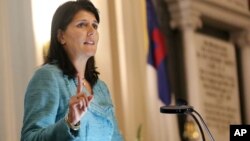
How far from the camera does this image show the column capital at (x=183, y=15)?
Answer: 5.95m

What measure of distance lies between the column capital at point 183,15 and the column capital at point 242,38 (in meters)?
0.83

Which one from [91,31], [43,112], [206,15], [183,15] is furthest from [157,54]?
[43,112]

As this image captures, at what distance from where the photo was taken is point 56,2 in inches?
146

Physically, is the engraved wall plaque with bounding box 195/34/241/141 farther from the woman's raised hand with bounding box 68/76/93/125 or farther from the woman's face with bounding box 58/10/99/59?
the woman's raised hand with bounding box 68/76/93/125

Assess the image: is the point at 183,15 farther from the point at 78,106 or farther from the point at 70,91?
the point at 78,106

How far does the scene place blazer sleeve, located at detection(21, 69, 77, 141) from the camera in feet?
7.32

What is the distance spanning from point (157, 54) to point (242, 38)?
61.0 inches

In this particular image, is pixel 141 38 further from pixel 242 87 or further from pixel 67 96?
pixel 242 87

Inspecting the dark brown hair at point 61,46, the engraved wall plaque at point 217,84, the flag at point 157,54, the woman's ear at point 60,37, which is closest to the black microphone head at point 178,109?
the dark brown hair at point 61,46

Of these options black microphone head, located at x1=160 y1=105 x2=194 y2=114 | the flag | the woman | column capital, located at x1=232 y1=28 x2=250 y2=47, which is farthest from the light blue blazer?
column capital, located at x1=232 y1=28 x2=250 y2=47

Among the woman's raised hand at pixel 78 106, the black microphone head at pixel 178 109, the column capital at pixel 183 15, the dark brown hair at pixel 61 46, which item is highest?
the column capital at pixel 183 15

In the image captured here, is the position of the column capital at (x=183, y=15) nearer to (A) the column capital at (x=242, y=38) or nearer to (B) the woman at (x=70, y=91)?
(A) the column capital at (x=242, y=38)

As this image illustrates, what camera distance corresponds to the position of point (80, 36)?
2.54 meters

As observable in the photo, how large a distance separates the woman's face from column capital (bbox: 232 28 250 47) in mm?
4349
